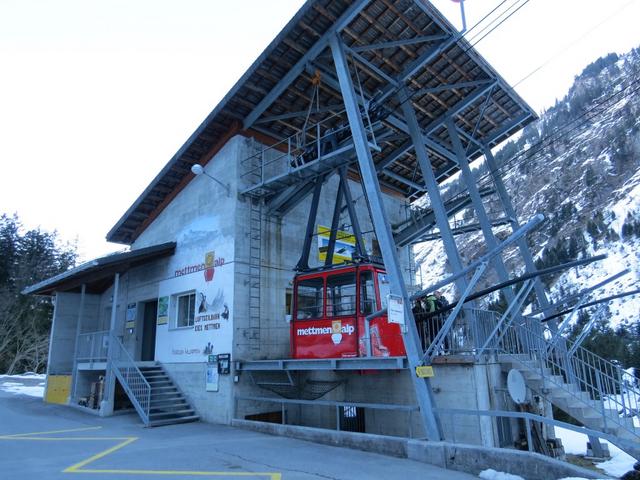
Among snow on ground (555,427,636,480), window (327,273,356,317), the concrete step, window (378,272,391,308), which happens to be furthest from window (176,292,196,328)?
snow on ground (555,427,636,480)

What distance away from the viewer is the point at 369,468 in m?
7.24

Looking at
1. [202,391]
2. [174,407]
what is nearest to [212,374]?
[202,391]

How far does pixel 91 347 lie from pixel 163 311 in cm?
257

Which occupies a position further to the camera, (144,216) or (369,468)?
(144,216)

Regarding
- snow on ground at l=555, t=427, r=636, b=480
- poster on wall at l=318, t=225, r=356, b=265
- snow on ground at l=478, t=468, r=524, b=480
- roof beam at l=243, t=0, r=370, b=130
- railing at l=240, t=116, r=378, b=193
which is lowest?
snow on ground at l=555, t=427, r=636, b=480

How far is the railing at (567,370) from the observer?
9.03 metres

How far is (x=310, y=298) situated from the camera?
1138 cm

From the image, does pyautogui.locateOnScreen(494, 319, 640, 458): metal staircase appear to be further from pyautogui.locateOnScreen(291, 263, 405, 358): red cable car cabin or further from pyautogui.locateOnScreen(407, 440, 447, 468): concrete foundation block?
pyautogui.locateOnScreen(407, 440, 447, 468): concrete foundation block

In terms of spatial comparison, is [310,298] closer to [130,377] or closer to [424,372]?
[424,372]

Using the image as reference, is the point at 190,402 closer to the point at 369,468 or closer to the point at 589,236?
the point at 369,468

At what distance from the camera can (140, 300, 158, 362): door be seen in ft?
54.7

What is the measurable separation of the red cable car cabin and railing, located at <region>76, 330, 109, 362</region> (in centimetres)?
739

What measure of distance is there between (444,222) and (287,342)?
583 cm

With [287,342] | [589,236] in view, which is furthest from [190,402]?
[589,236]
